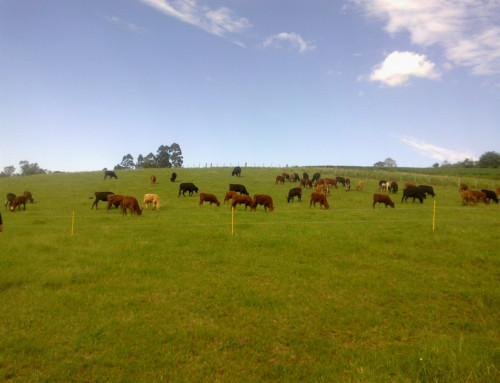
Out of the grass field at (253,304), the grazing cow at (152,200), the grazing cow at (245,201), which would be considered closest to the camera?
the grass field at (253,304)

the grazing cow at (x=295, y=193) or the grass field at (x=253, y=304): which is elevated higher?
the grazing cow at (x=295, y=193)

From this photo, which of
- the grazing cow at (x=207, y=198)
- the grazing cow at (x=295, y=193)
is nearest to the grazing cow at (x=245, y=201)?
the grazing cow at (x=207, y=198)

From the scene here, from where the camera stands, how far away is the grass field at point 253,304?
5.06m

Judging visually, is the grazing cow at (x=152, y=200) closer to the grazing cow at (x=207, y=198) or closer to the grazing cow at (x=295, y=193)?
the grazing cow at (x=207, y=198)

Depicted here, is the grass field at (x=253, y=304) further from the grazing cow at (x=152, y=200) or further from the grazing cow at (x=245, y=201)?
the grazing cow at (x=152, y=200)

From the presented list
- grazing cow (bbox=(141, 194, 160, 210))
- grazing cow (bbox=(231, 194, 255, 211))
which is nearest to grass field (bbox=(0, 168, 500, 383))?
grazing cow (bbox=(231, 194, 255, 211))

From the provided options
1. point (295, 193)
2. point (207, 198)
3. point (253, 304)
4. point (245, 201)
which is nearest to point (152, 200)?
point (207, 198)

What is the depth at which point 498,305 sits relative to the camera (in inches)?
285

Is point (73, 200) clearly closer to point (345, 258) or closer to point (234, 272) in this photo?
point (234, 272)

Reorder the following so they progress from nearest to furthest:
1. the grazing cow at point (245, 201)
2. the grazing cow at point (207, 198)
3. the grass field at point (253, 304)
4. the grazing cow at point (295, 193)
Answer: the grass field at point (253, 304), the grazing cow at point (245, 201), the grazing cow at point (207, 198), the grazing cow at point (295, 193)

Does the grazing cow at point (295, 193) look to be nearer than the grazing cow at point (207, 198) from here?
No

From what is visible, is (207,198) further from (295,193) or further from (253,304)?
(253,304)

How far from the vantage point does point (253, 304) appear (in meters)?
7.39

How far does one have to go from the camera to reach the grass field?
5.06 m
